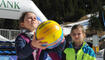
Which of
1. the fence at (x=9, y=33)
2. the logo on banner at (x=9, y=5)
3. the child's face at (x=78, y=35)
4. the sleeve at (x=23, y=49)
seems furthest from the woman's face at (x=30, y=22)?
the fence at (x=9, y=33)

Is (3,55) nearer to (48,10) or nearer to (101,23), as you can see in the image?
(48,10)

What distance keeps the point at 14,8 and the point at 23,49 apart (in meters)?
3.75

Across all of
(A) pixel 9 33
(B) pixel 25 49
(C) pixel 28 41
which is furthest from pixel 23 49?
(A) pixel 9 33

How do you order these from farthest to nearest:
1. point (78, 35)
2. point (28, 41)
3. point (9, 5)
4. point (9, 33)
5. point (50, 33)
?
point (9, 33)
point (9, 5)
point (78, 35)
point (28, 41)
point (50, 33)

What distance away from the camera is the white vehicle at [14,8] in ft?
16.0

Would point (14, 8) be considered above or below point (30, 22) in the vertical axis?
below

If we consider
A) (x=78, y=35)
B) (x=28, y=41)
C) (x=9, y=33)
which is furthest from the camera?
(x=9, y=33)

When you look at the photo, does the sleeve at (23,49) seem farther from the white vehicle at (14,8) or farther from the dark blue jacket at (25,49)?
the white vehicle at (14,8)

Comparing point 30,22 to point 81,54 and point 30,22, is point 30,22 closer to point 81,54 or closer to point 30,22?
point 30,22

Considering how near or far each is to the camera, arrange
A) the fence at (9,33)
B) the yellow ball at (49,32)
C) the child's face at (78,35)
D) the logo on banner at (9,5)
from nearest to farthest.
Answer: the yellow ball at (49,32) < the child's face at (78,35) < the logo on banner at (9,5) < the fence at (9,33)

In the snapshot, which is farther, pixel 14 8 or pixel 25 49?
pixel 14 8

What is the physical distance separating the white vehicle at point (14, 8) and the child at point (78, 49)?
2.58 m

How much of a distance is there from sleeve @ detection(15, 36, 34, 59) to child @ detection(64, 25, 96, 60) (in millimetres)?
945

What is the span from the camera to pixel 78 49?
7.81 feet
